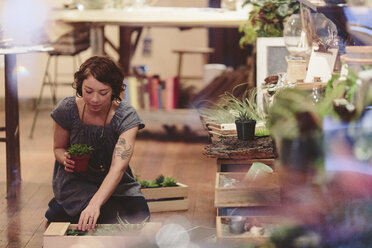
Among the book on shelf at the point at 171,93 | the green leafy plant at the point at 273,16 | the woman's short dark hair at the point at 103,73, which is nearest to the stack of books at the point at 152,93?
the book on shelf at the point at 171,93

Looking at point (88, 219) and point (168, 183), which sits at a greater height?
point (88, 219)

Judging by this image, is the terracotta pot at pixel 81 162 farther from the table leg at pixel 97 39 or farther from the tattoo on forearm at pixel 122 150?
the table leg at pixel 97 39

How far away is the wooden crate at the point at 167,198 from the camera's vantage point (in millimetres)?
4035

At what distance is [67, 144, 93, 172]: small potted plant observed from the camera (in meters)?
3.28

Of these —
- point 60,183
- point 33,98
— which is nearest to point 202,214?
point 60,183

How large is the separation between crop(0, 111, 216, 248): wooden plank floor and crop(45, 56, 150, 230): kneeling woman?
0.84 feet

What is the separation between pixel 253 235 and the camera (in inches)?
96.1

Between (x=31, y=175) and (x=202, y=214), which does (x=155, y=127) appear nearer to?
(x=31, y=175)

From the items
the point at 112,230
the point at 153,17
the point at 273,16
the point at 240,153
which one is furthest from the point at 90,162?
the point at 153,17

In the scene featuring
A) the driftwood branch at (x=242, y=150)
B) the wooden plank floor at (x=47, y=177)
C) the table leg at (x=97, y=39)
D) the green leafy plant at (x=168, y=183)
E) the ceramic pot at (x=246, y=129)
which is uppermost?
the table leg at (x=97, y=39)

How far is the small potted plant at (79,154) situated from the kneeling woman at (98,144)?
0.09 ft

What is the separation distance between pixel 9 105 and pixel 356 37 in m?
2.43

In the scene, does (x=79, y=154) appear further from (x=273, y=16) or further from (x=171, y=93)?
(x=171, y=93)

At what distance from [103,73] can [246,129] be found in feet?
2.31
